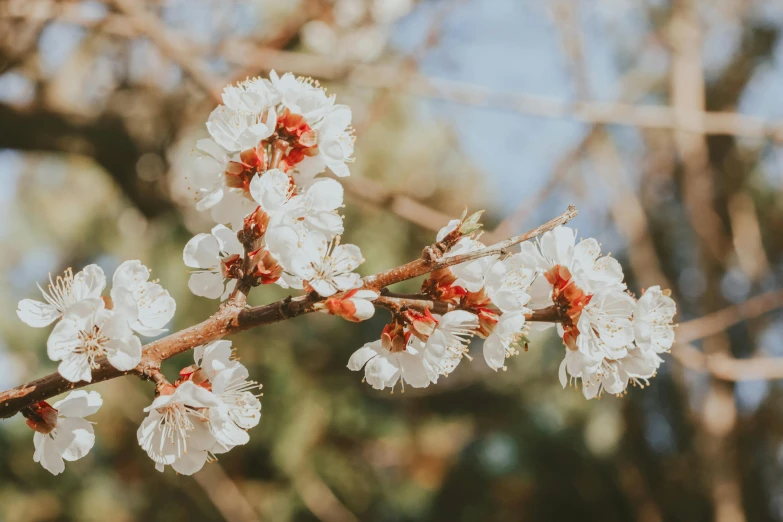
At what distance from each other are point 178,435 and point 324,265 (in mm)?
245

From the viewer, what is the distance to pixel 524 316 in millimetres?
676

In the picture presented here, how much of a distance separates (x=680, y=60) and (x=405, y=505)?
3.75 metres

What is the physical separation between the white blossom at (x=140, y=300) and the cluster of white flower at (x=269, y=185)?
4 cm

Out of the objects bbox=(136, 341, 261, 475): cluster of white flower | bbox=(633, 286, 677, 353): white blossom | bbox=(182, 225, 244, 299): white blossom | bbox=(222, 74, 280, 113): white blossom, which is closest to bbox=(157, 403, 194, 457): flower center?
bbox=(136, 341, 261, 475): cluster of white flower

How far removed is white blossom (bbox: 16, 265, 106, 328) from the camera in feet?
2.06

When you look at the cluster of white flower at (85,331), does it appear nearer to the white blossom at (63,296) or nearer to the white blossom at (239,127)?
the white blossom at (63,296)

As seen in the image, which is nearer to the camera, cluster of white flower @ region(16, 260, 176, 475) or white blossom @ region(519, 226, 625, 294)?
cluster of white flower @ region(16, 260, 176, 475)

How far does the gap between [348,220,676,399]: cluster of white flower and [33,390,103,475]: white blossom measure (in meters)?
0.29

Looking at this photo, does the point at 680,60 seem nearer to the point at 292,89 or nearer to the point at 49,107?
the point at 49,107

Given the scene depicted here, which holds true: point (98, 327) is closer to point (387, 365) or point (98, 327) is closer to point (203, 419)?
point (203, 419)

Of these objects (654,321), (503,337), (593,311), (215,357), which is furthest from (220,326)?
(654,321)

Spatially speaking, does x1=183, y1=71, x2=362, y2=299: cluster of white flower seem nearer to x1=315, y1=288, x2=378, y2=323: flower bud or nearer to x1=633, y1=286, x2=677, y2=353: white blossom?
x1=315, y1=288, x2=378, y2=323: flower bud

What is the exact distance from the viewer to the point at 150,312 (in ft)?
2.22

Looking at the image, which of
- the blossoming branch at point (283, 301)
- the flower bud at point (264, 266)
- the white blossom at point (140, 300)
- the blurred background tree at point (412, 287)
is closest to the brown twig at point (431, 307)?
the blossoming branch at point (283, 301)
